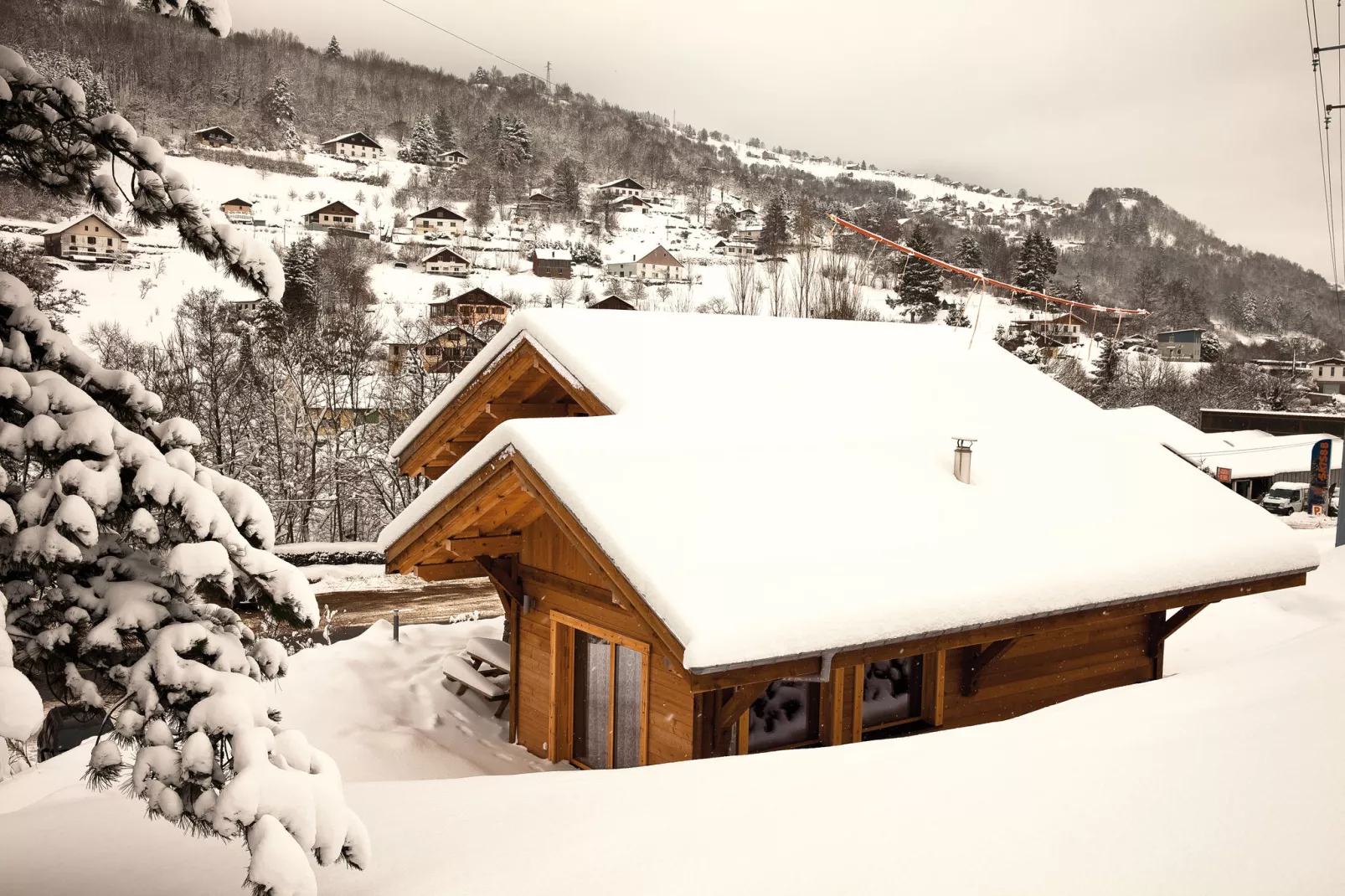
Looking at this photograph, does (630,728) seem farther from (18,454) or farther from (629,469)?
(18,454)

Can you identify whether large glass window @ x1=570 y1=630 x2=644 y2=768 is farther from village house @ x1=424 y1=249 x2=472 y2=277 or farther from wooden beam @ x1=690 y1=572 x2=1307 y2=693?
village house @ x1=424 y1=249 x2=472 y2=277

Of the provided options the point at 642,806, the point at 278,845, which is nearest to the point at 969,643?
the point at 642,806

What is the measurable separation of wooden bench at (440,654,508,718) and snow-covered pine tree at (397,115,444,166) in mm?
98002

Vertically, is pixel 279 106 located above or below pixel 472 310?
above

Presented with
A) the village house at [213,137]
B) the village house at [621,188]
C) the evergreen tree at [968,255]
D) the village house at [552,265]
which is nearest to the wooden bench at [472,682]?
the village house at [552,265]

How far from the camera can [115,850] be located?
4750 mm

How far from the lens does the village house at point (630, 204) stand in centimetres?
10450

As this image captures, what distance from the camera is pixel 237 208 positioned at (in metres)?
68.7

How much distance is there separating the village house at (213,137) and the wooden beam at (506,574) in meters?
94.7

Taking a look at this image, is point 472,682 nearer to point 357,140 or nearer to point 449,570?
point 449,570

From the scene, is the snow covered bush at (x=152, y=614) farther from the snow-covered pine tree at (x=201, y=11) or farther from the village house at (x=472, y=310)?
the village house at (x=472, y=310)

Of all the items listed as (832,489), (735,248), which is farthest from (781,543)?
(735,248)

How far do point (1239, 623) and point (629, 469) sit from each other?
44.4ft

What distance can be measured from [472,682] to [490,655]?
2.96ft
